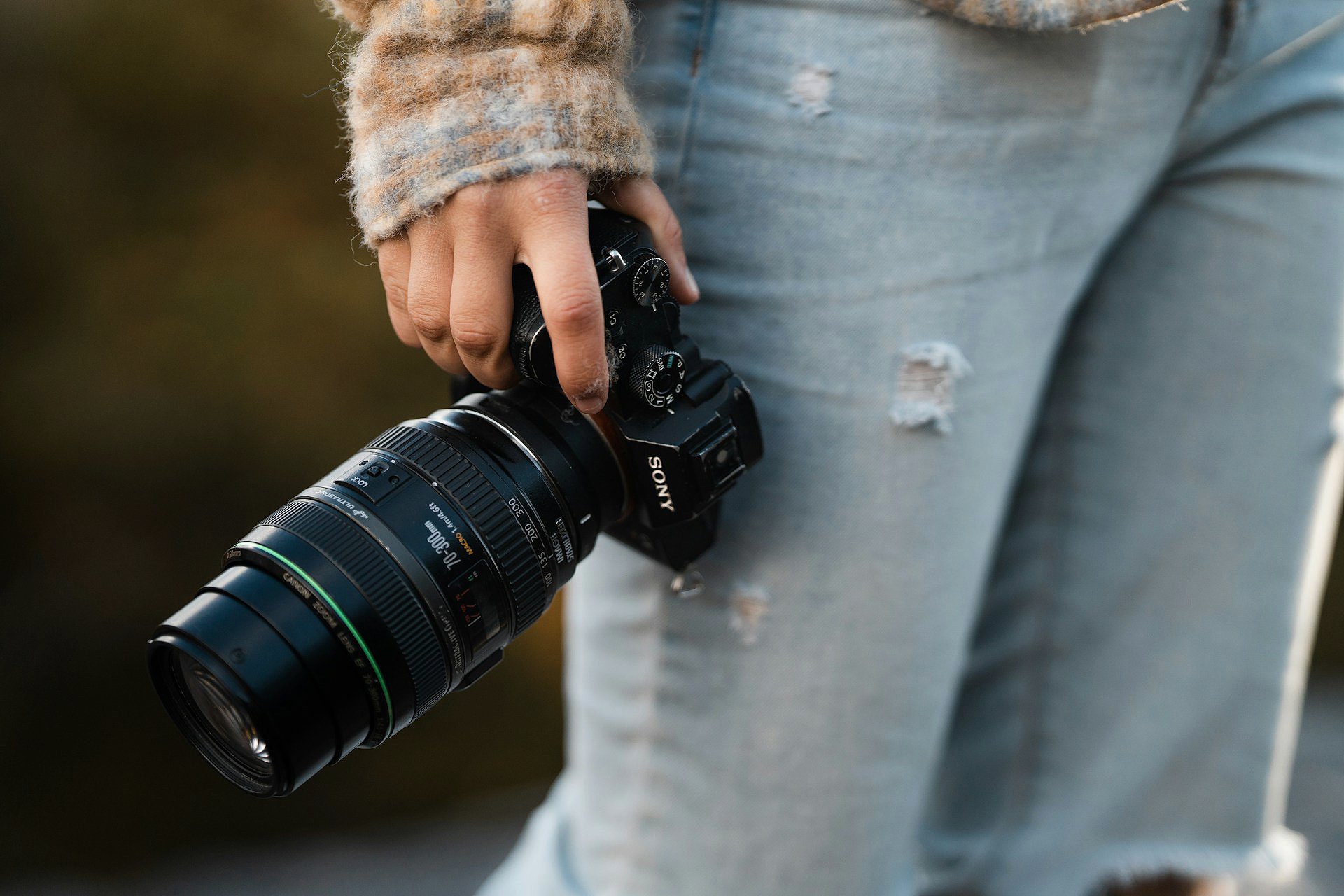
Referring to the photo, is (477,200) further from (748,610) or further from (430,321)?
(748,610)

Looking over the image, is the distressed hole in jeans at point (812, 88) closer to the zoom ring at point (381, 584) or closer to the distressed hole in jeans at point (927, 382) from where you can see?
the distressed hole in jeans at point (927, 382)

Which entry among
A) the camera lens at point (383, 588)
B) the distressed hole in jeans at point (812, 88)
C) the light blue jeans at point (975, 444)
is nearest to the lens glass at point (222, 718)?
the camera lens at point (383, 588)

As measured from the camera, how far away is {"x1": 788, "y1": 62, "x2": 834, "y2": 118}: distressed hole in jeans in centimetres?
68

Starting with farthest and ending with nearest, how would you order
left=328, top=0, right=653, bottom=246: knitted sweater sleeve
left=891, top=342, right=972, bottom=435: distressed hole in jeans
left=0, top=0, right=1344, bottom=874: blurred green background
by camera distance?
left=0, top=0, right=1344, bottom=874: blurred green background
left=891, top=342, right=972, bottom=435: distressed hole in jeans
left=328, top=0, right=653, bottom=246: knitted sweater sleeve

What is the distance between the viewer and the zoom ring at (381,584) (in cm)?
64

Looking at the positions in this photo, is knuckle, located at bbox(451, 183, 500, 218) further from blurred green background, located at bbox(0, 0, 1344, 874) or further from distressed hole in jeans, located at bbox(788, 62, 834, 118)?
blurred green background, located at bbox(0, 0, 1344, 874)

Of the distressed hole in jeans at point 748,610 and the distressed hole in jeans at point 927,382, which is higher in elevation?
the distressed hole in jeans at point 927,382

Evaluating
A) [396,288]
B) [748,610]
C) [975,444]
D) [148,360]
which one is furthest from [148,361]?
[975,444]

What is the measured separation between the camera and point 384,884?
5.10 feet

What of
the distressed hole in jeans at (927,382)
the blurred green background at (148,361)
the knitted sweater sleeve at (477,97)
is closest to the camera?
the knitted sweater sleeve at (477,97)

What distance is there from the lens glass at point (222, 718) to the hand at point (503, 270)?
0.24 m

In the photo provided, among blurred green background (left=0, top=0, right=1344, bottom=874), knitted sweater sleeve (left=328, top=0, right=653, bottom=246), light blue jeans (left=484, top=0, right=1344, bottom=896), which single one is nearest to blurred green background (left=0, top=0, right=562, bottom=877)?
blurred green background (left=0, top=0, right=1344, bottom=874)

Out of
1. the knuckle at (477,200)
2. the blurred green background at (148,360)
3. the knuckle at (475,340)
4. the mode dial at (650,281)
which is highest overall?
the knuckle at (477,200)

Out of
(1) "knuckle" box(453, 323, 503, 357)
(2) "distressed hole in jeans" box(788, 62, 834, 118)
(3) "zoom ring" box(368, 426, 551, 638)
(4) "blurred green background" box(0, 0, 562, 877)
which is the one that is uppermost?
(2) "distressed hole in jeans" box(788, 62, 834, 118)
